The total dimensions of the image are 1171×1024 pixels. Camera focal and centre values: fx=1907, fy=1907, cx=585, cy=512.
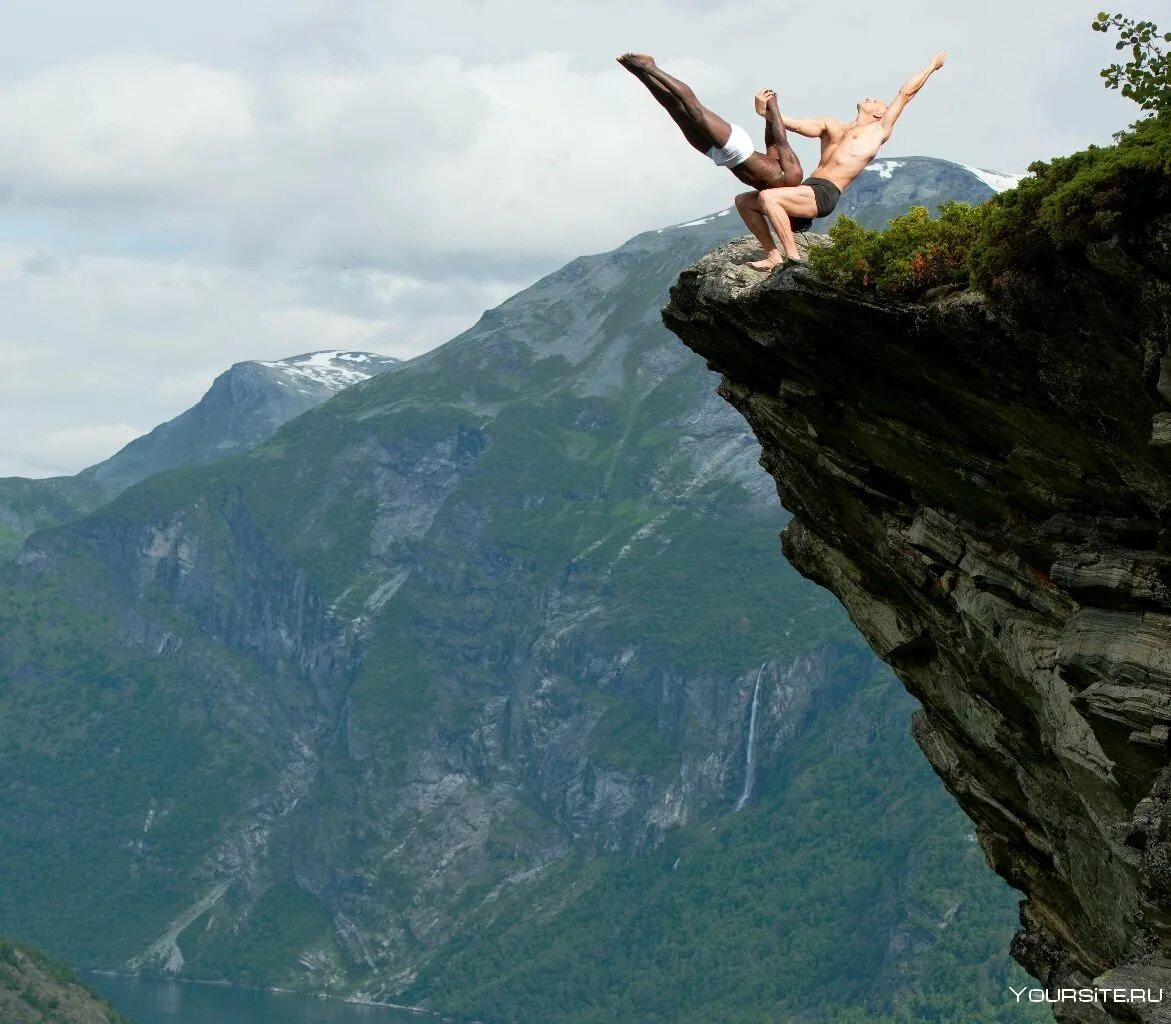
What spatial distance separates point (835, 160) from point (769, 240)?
1.36 metres

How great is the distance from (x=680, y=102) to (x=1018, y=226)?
4.99 m

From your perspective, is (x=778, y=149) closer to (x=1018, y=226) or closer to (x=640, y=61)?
(x=640, y=61)

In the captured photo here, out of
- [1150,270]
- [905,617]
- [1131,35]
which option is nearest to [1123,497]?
[1150,270]

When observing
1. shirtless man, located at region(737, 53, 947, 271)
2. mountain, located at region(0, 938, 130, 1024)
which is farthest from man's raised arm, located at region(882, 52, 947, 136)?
mountain, located at region(0, 938, 130, 1024)

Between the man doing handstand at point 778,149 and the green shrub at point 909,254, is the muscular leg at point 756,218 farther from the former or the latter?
the green shrub at point 909,254

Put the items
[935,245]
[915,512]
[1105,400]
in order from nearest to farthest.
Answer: [1105,400], [935,245], [915,512]

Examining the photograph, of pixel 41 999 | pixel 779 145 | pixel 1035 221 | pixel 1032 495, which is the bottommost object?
pixel 41 999

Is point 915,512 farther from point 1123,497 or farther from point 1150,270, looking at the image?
point 1150,270

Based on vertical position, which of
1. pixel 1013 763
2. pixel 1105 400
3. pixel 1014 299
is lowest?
pixel 1013 763

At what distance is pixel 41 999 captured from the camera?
18962 cm

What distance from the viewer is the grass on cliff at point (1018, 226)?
53.1 feet

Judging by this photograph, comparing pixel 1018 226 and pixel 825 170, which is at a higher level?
pixel 825 170

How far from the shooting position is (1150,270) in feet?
52.9

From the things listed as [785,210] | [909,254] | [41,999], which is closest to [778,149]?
[785,210]
